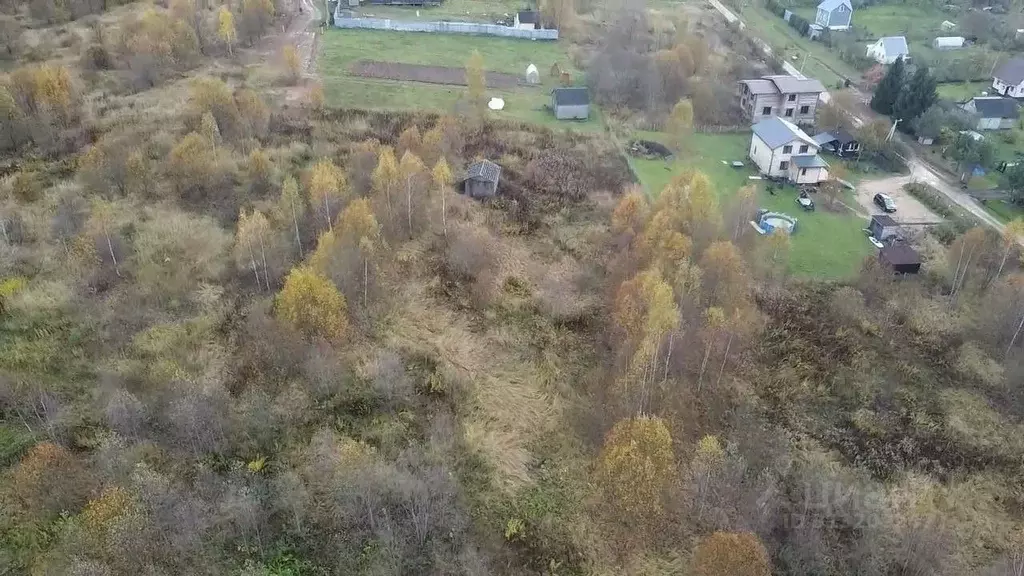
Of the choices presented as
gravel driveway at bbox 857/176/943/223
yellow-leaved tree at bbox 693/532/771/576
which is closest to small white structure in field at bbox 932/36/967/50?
gravel driveway at bbox 857/176/943/223

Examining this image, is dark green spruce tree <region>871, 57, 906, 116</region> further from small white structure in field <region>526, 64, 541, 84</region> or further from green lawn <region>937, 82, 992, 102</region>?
small white structure in field <region>526, 64, 541, 84</region>

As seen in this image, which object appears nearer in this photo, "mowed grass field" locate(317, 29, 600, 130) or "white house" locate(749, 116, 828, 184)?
"white house" locate(749, 116, 828, 184)

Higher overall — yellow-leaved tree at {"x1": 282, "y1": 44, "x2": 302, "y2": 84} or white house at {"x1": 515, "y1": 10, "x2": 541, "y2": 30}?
white house at {"x1": 515, "y1": 10, "x2": 541, "y2": 30}

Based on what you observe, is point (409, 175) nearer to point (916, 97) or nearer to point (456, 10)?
point (916, 97)

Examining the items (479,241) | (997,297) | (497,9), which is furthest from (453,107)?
(997,297)

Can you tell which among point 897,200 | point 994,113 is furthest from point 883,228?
point 994,113

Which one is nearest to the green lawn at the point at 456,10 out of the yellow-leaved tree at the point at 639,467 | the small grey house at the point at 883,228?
the small grey house at the point at 883,228
